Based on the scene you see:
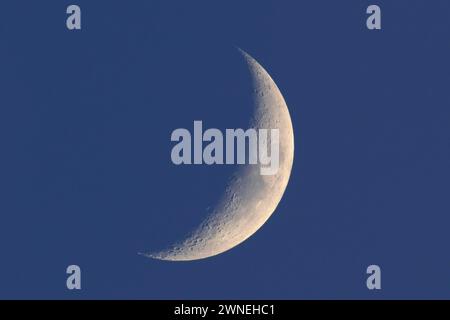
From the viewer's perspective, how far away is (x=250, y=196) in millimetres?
10898

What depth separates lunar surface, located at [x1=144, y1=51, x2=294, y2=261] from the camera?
1080 centimetres

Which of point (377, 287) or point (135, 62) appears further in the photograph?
point (377, 287)

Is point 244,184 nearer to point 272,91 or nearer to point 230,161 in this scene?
point 230,161

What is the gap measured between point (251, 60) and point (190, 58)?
1184 millimetres

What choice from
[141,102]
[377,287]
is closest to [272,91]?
[141,102]

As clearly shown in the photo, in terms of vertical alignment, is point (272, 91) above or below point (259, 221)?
above

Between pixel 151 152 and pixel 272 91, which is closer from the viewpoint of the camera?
pixel 151 152

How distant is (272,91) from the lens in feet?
37.2

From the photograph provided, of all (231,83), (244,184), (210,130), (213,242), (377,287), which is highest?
(231,83)

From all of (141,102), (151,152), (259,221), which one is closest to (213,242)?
(259,221)

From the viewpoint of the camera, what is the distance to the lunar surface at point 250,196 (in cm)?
1080

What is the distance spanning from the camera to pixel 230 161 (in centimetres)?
1059

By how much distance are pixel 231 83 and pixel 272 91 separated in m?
0.83

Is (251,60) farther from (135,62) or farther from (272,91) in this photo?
(135,62)
